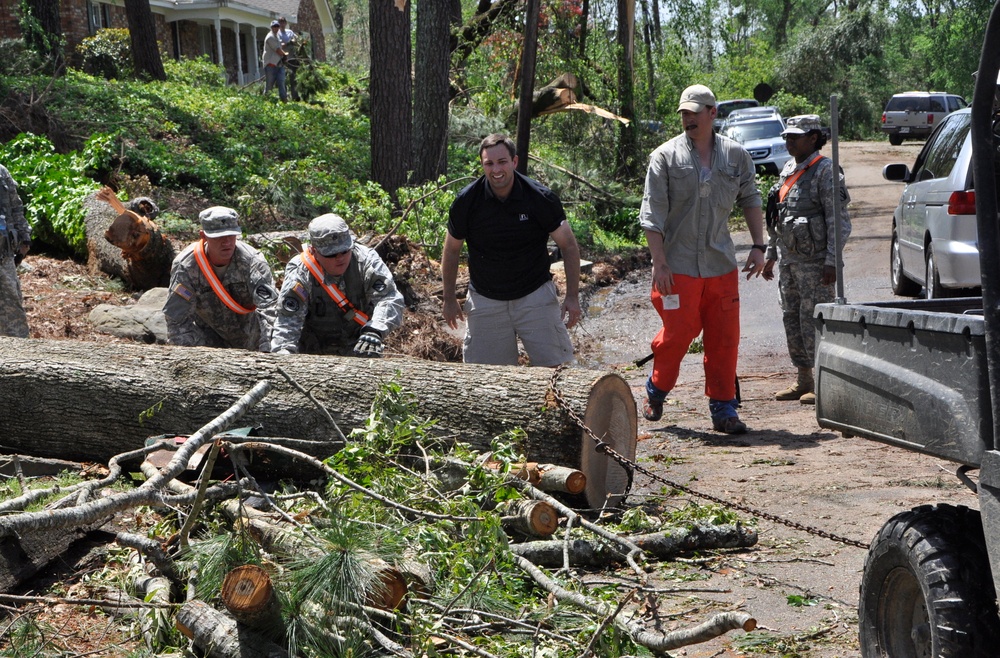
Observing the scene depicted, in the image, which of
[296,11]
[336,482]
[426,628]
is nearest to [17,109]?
[336,482]

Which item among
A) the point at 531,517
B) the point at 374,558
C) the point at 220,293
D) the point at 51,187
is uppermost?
the point at 51,187

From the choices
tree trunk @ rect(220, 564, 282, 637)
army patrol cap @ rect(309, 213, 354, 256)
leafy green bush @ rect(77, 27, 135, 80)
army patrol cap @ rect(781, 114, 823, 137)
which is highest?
leafy green bush @ rect(77, 27, 135, 80)

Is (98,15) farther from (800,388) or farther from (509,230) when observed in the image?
(800,388)

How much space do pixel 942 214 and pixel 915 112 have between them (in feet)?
103

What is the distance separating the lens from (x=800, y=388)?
7.86 metres

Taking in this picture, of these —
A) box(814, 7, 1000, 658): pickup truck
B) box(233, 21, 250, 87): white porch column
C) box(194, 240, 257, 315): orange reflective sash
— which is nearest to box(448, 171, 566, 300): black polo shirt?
box(194, 240, 257, 315): orange reflective sash

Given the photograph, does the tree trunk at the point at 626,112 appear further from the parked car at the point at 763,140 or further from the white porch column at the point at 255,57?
the white porch column at the point at 255,57

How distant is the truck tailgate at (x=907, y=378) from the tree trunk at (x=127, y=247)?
8.49 m

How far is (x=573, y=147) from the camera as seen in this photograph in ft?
59.8

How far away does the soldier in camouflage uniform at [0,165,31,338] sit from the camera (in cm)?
787

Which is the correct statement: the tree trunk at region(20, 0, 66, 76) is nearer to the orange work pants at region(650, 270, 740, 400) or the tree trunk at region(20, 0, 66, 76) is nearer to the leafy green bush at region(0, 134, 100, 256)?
the leafy green bush at region(0, 134, 100, 256)

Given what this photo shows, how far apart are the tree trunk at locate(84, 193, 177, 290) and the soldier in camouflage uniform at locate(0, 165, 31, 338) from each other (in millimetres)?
2394

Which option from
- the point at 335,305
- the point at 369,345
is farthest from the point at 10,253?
the point at 369,345

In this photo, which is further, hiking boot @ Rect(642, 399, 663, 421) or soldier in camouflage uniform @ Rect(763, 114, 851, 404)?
soldier in camouflage uniform @ Rect(763, 114, 851, 404)
